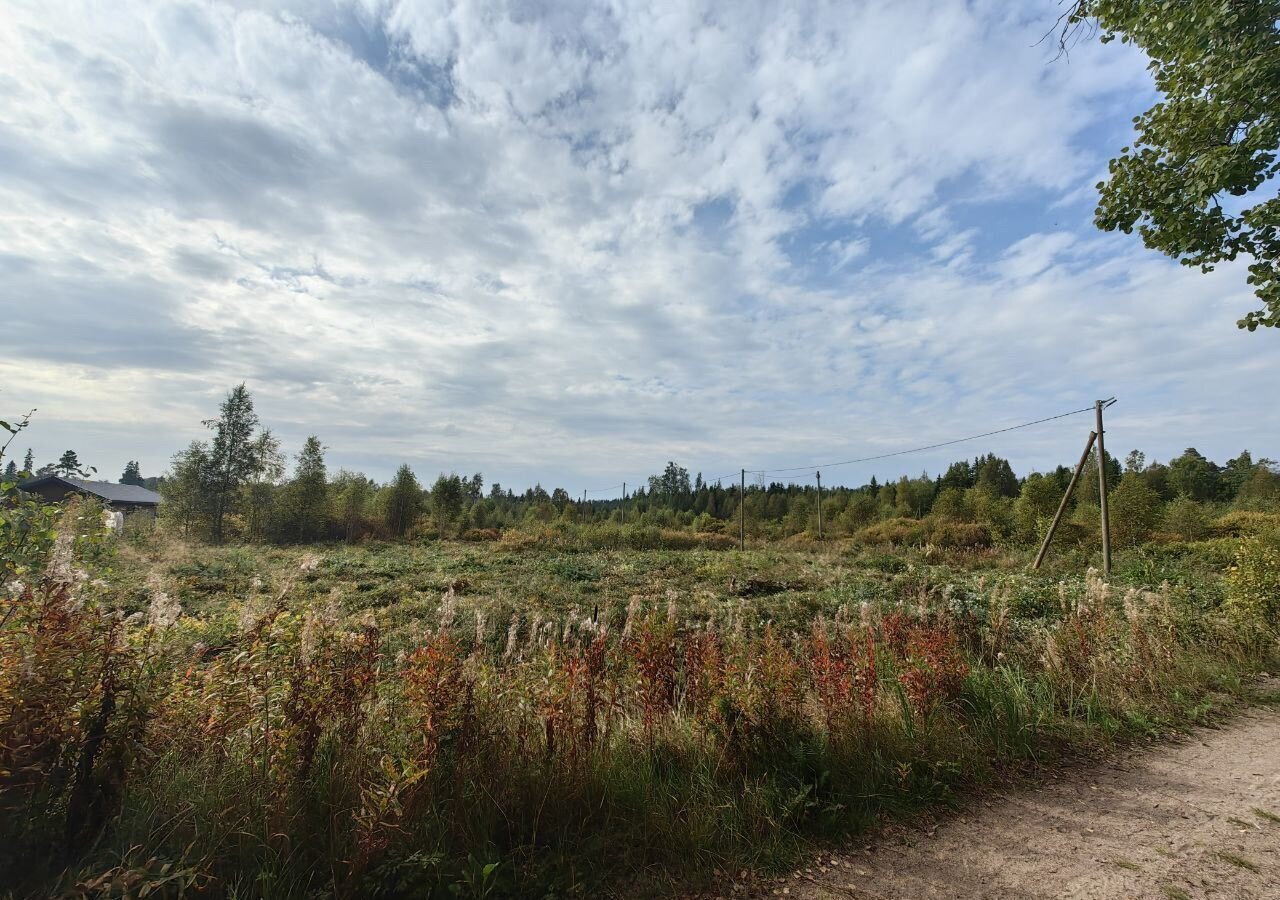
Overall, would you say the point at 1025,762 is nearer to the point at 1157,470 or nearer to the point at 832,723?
the point at 832,723

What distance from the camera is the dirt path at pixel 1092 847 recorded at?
2797mm

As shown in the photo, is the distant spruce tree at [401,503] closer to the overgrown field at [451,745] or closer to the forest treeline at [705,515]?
the forest treeline at [705,515]

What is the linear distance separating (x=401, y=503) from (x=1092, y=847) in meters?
49.6

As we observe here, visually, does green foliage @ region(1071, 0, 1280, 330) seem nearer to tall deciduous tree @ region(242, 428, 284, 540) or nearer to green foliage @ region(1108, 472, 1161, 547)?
green foliage @ region(1108, 472, 1161, 547)

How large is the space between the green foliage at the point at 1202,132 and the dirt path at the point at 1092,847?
4388 millimetres

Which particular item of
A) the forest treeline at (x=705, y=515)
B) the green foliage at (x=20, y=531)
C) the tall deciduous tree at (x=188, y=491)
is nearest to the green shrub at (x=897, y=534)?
the forest treeline at (x=705, y=515)

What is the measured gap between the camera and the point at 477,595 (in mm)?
15430

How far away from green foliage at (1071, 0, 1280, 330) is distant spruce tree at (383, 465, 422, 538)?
48.3 metres

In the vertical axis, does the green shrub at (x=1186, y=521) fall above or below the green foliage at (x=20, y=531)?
above

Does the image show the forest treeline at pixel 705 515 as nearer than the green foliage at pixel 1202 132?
No

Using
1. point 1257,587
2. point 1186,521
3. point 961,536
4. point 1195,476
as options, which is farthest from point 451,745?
point 1195,476

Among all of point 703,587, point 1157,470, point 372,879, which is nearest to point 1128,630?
point 372,879

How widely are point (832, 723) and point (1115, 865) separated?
5.06ft

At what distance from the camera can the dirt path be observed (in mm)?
2797
